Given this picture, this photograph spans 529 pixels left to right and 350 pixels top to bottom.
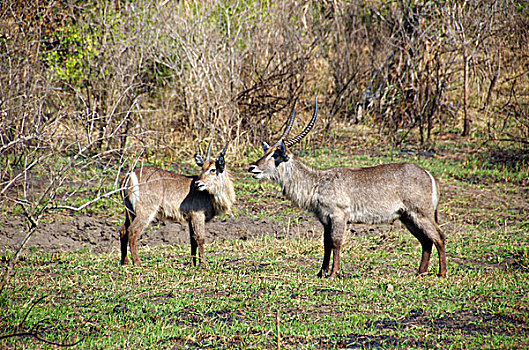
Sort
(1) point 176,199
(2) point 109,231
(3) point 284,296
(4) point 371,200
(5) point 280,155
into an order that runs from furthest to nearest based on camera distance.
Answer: (2) point 109,231 → (1) point 176,199 → (5) point 280,155 → (4) point 371,200 → (3) point 284,296

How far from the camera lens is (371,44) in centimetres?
1272

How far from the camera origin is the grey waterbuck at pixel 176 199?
6.29 meters

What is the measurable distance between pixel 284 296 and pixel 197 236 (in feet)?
5.63

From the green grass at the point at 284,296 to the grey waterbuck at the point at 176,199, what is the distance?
350 mm

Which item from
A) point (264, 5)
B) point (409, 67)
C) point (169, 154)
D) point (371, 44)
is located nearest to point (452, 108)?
point (409, 67)

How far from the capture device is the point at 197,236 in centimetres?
643

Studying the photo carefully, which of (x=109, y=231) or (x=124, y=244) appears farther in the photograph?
(x=109, y=231)

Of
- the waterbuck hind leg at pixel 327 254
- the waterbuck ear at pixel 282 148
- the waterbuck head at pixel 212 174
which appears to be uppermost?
the waterbuck ear at pixel 282 148

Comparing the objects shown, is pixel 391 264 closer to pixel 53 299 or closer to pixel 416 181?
pixel 416 181

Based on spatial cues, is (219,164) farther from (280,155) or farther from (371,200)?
(371,200)

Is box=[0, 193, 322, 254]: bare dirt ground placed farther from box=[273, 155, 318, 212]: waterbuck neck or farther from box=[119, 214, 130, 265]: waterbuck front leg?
box=[273, 155, 318, 212]: waterbuck neck

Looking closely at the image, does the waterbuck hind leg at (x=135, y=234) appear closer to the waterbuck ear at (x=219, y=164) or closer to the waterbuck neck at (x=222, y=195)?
the waterbuck neck at (x=222, y=195)

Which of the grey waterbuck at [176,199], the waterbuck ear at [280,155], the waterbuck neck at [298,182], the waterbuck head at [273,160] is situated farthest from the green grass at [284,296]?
the waterbuck ear at [280,155]

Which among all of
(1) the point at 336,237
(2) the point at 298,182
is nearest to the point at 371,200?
(1) the point at 336,237
